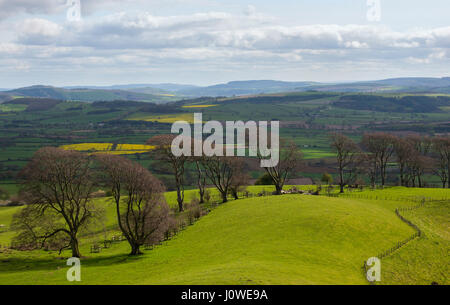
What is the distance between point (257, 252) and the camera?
3894 centimetres

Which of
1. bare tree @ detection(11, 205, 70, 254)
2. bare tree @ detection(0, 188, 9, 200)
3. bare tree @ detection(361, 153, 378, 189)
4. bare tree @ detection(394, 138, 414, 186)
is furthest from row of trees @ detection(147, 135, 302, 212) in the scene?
bare tree @ detection(0, 188, 9, 200)

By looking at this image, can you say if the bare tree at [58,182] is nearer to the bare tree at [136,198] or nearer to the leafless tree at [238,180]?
the bare tree at [136,198]

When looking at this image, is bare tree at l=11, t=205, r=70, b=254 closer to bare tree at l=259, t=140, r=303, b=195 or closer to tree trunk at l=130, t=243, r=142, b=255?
tree trunk at l=130, t=243, r=142, b=255

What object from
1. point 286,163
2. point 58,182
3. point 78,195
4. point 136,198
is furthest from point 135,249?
point 286,163

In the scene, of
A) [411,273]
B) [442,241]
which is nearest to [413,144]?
[442,241]

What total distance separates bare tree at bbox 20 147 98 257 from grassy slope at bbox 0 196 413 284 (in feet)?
16.7

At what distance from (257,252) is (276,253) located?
6.33ft

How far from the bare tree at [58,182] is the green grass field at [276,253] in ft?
16.7

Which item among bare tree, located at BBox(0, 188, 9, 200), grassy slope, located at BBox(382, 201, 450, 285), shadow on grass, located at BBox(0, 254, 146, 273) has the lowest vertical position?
bare tree, located at BBox(0, 188, 9, 200)

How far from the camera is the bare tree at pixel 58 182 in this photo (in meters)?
44.1

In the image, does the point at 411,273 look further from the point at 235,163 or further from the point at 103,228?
the point at 103,228

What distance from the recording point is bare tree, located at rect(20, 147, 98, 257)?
44.1m

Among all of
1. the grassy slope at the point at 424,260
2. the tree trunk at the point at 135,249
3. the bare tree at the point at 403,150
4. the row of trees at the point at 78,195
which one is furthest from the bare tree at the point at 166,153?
the bare tree at the point at 403,150

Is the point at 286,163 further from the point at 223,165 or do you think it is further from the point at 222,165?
the point at 222,165
